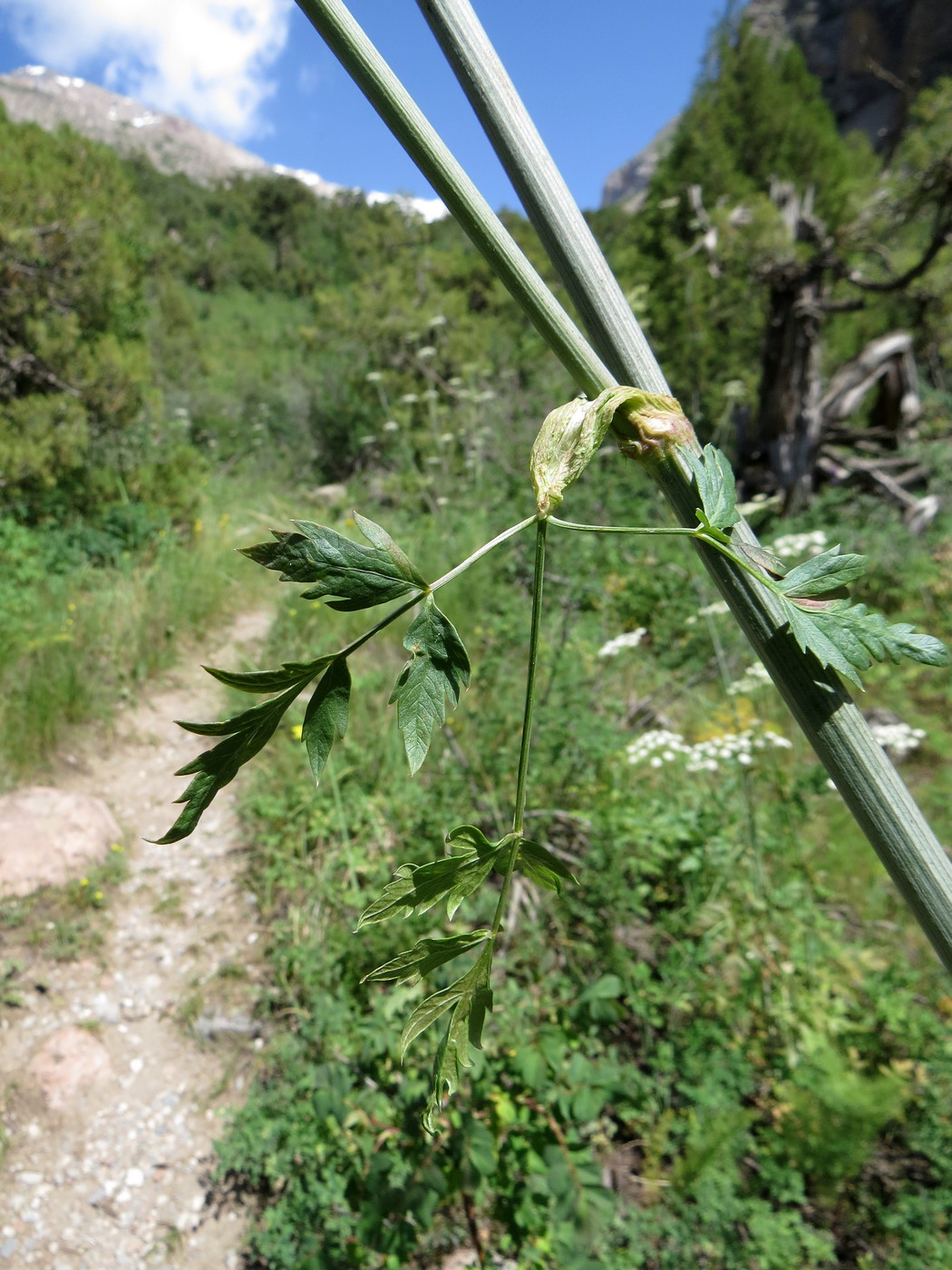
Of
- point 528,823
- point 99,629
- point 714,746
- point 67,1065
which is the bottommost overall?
point 67,1065

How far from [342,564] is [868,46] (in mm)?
31920

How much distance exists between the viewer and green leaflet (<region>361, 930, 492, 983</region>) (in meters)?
0.30

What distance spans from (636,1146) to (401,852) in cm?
110

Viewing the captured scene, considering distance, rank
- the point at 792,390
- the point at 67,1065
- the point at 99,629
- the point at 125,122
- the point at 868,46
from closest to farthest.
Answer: the point at 67,1065, the point at 99,629, the point at 792,390, the point at 868,46, the point at 125,122

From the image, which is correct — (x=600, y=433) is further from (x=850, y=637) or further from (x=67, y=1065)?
(x=67, y=1065)

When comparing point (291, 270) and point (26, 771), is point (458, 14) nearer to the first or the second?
point (26, 771)

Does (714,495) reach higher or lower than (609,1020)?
higher

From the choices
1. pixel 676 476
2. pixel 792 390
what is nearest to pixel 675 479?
pixel 676 476

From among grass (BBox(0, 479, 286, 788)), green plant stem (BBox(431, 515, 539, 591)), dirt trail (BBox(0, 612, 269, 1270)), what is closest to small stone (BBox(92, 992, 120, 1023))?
dirt trail (BBox(0, 612, 269, 1270))

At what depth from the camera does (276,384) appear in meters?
11.2

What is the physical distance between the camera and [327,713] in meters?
0.30

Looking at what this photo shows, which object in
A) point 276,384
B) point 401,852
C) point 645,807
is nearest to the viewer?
point 645,807

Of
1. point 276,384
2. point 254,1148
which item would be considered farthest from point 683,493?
point 276,384

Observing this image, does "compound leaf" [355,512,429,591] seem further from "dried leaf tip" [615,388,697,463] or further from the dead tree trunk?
the dead tree trunk
